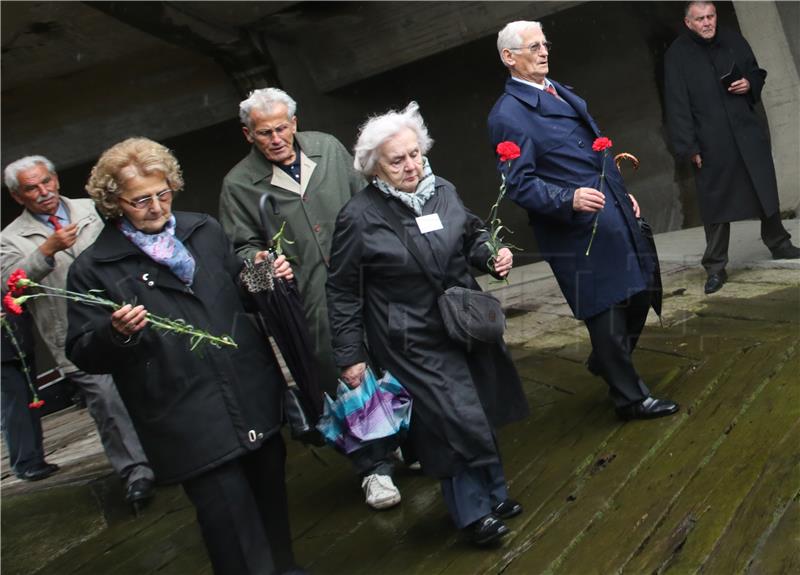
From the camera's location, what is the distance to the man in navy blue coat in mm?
4309

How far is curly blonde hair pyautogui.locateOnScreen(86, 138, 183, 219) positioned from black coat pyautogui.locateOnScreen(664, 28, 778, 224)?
3947mm

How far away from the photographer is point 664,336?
5.62 metres

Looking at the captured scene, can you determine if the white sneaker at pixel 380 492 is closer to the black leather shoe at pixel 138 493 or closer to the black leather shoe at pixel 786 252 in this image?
the black leather shoe at pixel 138 493

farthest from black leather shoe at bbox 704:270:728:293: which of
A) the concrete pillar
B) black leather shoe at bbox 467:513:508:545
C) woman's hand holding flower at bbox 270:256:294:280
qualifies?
woman's hand holding flower at bbox 270:256:294:280

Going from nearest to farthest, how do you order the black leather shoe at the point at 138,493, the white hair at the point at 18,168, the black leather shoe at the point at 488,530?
1. the black leather shoe at the point at 488,530
2. the black leather shoe at the point at 138,493
3. the white hair at the point at 18,168

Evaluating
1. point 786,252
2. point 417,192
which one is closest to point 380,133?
point 417,192

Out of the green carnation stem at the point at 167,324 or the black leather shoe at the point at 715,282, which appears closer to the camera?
the green carnation stem at the point at 167,324

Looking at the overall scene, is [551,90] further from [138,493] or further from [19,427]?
[19,427]

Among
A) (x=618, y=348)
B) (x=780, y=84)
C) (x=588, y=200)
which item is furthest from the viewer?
(x=780, y=84)

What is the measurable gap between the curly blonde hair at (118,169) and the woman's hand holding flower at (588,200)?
1648 mm

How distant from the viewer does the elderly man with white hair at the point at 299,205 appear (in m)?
4.31

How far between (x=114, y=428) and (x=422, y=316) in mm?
2064

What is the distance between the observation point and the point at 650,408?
14.5 ft

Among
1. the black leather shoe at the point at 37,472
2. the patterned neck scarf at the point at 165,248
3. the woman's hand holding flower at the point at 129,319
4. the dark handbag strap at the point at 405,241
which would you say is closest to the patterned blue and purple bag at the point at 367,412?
the dark handbag strap at the point at 405,241
